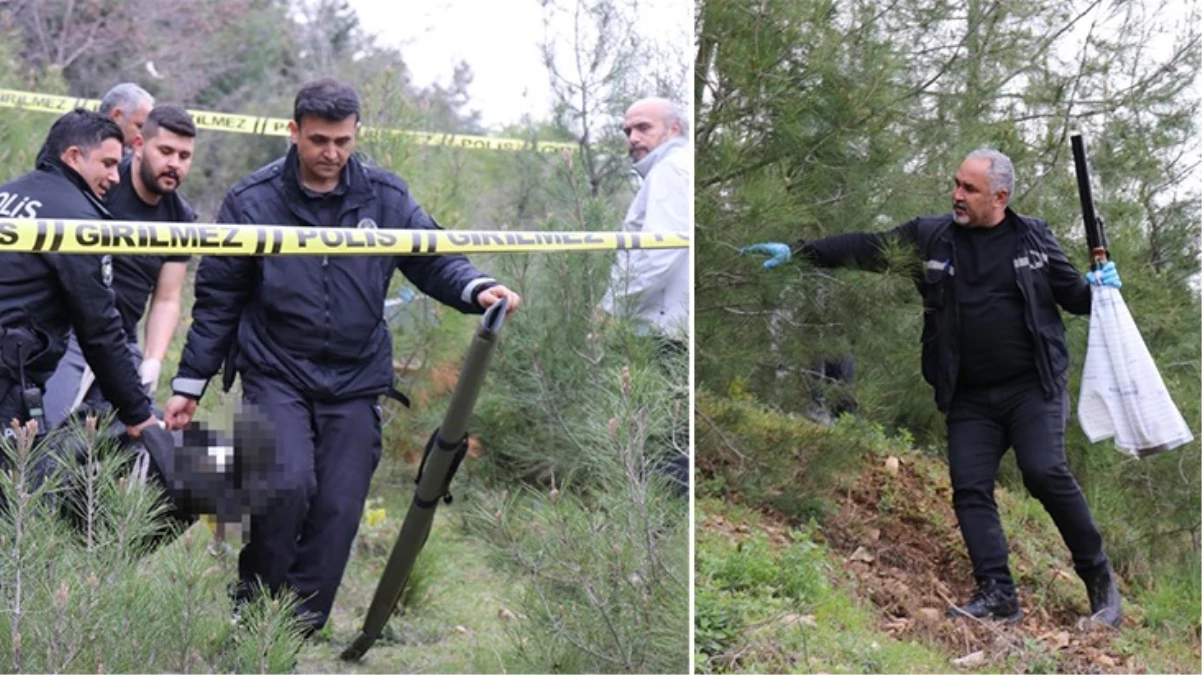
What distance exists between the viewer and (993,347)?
11.1 ft

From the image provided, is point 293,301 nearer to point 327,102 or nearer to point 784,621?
point 327,102

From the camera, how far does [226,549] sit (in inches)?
113

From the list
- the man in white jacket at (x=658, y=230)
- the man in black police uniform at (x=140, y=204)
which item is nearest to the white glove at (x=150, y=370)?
the man in black police uniform at (x=140, y=204)

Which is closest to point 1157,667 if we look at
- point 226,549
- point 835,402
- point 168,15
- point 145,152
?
point 835,402

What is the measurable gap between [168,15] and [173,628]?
9889 mm

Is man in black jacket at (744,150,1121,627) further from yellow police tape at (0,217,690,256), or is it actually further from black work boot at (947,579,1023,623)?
yellow police tape at (0,217,690,256)

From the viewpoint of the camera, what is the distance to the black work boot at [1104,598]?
3.17 metres

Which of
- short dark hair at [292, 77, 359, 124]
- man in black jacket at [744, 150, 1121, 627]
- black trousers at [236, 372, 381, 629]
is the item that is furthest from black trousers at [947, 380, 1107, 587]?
short dark hair at [292, 77, 359, 124]

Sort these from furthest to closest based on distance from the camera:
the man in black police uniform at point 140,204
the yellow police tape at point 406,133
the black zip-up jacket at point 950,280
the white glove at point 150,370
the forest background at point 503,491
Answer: the yellow police tape at point 406,133, the white glove at point 150,370, the man in black police uniform at point 140,204, the black zip-up jacket at point 950,280, the forest background at point 503,491

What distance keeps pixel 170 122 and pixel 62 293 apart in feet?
3.13

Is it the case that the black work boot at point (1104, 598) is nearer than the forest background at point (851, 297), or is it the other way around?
the forest background at point (851, 297)

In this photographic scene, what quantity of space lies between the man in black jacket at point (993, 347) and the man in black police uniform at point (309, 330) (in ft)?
2.77

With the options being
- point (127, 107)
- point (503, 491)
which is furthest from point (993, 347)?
point (127, 107)

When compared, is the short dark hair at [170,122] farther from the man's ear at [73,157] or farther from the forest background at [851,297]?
the forest background at [851,297]
